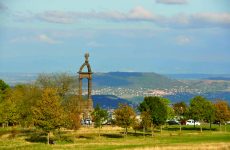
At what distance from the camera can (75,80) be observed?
113062 millimetres

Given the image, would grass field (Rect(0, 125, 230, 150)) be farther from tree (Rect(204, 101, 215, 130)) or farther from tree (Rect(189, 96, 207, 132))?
tree (Rect(204, 101, 215, 130))

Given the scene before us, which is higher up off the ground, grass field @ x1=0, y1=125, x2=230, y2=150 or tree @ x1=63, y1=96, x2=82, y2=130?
tree @ x1=63, y1=96, x2=82, y2=130

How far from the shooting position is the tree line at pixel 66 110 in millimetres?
80500

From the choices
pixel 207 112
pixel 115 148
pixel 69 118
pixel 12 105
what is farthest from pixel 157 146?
pixel 207 112

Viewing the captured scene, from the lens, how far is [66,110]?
93.4m

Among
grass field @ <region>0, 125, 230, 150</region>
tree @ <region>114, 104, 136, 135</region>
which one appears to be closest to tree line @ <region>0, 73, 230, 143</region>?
tree @ <region>114, 104, 136, 135</region>

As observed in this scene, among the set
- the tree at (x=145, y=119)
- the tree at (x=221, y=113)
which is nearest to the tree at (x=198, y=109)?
the tree at (x=221, y=113)

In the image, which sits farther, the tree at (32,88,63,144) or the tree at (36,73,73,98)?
the tree at (36,73,73,98)

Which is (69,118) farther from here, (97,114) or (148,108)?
(148,108)

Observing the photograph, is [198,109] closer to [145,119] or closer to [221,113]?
[221,113]

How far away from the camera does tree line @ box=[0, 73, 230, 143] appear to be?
8050 cm

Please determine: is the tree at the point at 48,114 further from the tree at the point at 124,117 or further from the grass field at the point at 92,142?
the tree at the point at 124,117

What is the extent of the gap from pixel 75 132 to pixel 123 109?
28.7 feet

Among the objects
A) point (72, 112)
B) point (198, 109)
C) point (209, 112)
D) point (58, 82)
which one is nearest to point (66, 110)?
point (72, 112)
